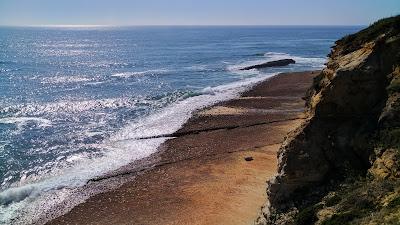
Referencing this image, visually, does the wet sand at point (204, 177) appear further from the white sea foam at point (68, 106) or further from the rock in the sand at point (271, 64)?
the rock in the sand at point (271, 64)

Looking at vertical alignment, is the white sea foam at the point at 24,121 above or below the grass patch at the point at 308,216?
below

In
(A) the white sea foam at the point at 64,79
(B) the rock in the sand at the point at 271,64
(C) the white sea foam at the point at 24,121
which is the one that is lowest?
(C) the white sea foam at the point at 24,121

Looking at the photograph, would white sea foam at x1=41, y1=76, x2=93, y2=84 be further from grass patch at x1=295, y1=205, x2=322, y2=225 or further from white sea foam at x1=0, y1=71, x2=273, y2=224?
grass patch at x1=295, y1=205, x2=322, y2=225

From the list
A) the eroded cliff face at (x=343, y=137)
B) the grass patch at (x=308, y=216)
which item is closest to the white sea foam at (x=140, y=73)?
the eroded cliff face at (x=343, y=137)

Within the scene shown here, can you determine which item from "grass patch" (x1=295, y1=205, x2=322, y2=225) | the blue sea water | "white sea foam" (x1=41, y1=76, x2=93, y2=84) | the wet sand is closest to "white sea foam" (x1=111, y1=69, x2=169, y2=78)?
the blue sea water

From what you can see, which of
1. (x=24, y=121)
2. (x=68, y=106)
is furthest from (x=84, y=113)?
(x=24, y=121)

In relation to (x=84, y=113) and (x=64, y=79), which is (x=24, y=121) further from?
(x=64, y=79)

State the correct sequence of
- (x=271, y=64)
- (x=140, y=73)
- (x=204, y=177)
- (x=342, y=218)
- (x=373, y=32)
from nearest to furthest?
(x=342, y=218) < (x=373, y=32) < (x=204, y=177) < (x=140, y=73) < (x=271, y=64)
